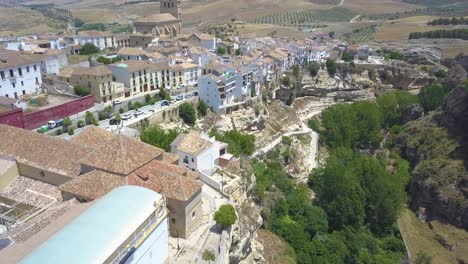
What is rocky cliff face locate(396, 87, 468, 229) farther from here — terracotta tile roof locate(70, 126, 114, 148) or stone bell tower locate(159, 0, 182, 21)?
stone bell tower locate(159, 0, 182, 21)

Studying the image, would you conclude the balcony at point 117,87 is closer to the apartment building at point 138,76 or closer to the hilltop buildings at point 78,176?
the apartment building at point 138,76

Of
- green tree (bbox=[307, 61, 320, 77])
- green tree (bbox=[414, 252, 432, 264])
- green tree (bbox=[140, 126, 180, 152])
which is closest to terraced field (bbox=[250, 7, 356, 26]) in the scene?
green tree (bbox=[307, 61, 320, 77])

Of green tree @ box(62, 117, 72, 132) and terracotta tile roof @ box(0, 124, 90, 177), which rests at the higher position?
terracotta tile roof @ box(0, 124, 90, 177)

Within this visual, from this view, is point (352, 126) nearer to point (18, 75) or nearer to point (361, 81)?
point (361, 81)

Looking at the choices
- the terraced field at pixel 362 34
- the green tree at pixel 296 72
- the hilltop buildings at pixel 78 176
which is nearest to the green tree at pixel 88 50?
the green tree at pixel 296 72

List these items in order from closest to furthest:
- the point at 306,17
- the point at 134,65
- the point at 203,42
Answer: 1. the point at 134,65
2. the point at 203,42
3. the point at 306,17

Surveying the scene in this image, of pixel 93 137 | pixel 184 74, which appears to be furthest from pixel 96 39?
pixel 93 137
